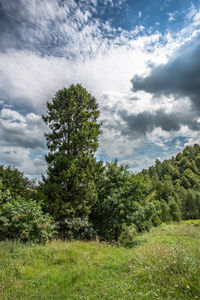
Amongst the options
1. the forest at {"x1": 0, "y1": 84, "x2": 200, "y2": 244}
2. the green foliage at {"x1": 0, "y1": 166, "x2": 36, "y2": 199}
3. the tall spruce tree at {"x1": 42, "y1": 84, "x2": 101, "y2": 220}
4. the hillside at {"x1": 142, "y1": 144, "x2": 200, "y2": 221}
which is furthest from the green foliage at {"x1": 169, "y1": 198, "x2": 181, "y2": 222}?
the green foliage at {"x1": 0, "y1": 166, "x2": 36, "y2": 199}

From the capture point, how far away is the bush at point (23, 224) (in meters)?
8.23

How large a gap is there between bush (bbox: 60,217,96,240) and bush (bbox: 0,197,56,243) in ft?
6.64

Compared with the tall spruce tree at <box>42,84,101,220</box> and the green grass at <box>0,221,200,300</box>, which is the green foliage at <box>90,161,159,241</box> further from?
the green grass at <box>0,221,200,300</box>

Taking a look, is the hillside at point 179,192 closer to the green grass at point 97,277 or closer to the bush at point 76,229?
the bush at point 76,229

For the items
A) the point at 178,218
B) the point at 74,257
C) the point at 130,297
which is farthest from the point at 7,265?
the point at 178,218

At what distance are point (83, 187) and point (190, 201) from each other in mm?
75584

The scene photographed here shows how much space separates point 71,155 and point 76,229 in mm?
5503

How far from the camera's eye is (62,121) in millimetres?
12984

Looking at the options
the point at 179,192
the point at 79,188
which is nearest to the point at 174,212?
the point at 179,192

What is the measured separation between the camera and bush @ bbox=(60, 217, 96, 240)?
10.5 metres

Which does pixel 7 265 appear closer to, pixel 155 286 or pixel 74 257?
pixel 74 257

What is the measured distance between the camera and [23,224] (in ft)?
26.5

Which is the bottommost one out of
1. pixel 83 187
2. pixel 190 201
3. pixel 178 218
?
pixel 178 218

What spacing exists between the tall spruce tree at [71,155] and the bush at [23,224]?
5.77 feet
